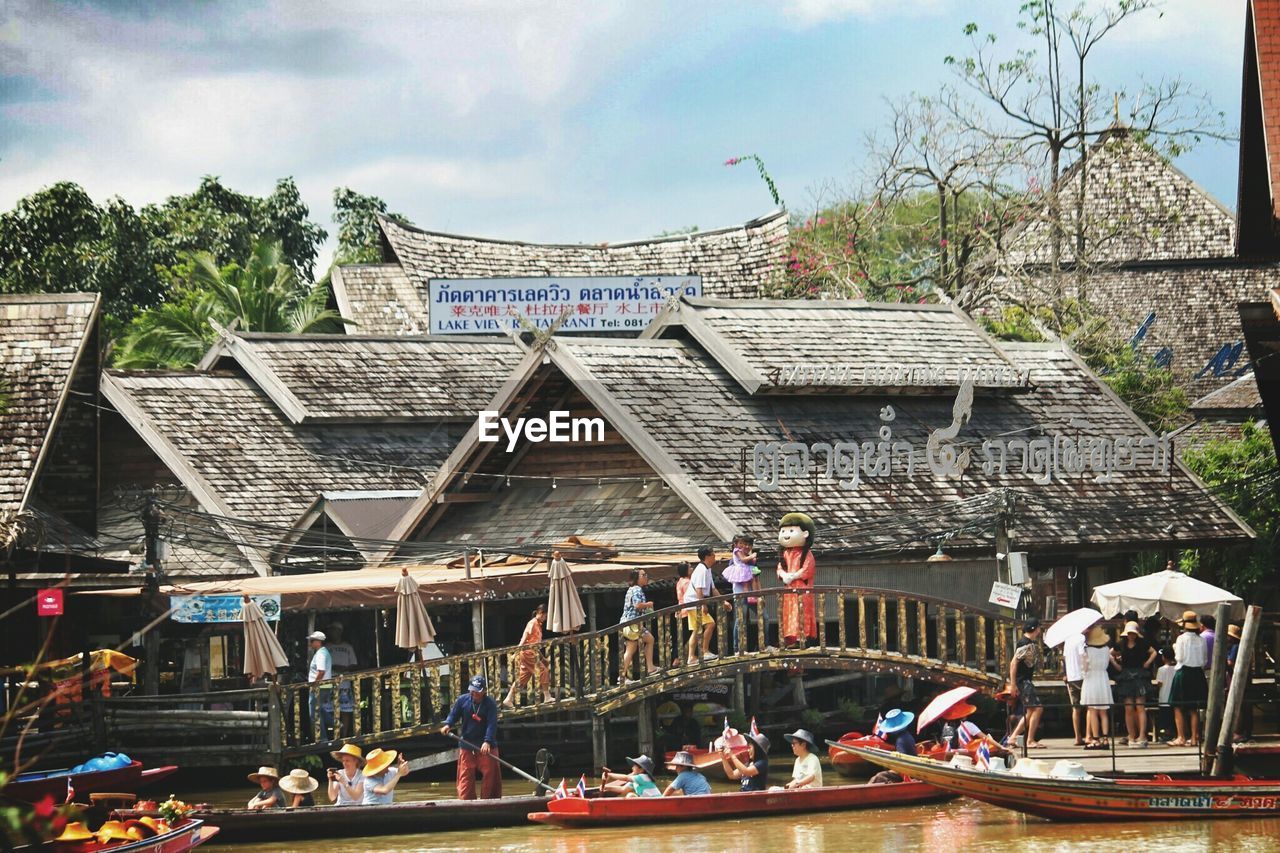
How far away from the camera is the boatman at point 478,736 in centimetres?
2062

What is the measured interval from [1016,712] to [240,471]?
46.5ft

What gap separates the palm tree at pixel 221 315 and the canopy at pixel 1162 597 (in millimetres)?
22641

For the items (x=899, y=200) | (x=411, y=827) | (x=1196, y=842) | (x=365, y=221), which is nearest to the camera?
(x=1196, y=842)

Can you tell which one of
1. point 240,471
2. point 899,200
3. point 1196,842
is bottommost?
point 1196,842

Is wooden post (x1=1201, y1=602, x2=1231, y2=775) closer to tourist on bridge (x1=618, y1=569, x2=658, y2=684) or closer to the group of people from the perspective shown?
tourist on bridge (x1=618, y1=569, x2=658, y2=684)

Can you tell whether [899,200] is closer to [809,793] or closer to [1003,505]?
[1003,505]

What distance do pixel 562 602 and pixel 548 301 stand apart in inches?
794

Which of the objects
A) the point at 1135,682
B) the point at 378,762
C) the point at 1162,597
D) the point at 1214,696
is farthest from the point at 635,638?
the point at 1214,696

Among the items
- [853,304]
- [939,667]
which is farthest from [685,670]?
[853,304]

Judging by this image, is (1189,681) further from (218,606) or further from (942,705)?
(218,606)

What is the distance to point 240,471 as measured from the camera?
1222 inches

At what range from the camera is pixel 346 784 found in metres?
19.8

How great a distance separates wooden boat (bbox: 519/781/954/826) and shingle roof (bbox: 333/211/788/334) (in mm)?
25284

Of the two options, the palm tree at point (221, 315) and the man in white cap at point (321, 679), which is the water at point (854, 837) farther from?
the palm tree at point (221, 315)
